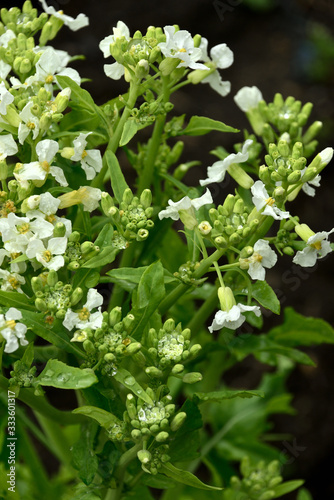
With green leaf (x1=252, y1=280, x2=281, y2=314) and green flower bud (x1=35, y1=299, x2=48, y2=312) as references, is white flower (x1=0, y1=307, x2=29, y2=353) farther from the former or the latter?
green leaf (x1=252, y1=280, x2=281, y2=314)

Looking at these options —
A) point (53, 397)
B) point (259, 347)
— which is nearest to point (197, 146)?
point (53, 397)

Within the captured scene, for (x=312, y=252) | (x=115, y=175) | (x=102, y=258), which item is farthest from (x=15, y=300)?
(x=312, y=252)

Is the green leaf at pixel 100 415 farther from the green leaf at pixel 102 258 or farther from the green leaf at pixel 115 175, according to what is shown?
the green leaf at pixel 115 175

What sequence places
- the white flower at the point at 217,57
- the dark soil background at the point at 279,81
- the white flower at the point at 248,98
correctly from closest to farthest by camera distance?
1. the white flower at the point at 217,57
2. the white flower at the point at 248,98
3. the dark soil background at the point at 279,81

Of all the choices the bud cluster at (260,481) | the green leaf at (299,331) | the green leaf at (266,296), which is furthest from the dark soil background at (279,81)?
the green leaf at (266,296)

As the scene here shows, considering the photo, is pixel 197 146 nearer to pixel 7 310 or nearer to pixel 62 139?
pixel 62 139

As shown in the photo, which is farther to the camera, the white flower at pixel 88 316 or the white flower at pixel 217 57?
the white flower at pixel 217 57

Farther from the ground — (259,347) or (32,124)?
(32,124)
